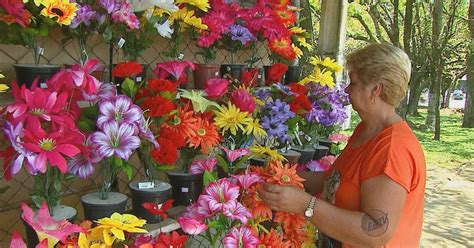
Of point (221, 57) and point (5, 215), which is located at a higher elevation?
point (221, 57)

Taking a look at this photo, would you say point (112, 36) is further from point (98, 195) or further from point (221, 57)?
point (221, 57)

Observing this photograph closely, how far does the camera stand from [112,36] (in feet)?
4.53

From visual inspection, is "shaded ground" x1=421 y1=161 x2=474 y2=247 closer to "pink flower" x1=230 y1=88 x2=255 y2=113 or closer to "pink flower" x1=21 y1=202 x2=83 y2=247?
"pink flower" x1=230 y1=88 x2=255 y2=113

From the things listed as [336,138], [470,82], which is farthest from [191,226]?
[470,82]

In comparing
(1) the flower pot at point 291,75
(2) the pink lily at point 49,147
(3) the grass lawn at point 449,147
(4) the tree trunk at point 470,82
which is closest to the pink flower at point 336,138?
(1) the flower pot at point 291,75

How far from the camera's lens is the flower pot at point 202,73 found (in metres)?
1.83

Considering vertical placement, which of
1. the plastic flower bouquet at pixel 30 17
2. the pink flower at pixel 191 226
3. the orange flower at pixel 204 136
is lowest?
the pink flower at pixel 191 226

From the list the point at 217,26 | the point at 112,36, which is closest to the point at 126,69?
the point at 112,36

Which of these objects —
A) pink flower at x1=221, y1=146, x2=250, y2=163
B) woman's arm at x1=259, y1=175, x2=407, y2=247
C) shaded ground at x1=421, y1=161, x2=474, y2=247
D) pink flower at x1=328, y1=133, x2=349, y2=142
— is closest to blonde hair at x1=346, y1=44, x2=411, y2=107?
woman's arm at x1=259, y1=175, x2=407, y2=247

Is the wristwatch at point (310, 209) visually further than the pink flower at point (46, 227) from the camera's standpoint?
Yes

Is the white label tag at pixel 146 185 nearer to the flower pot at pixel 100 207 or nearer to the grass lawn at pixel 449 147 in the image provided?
the flower pot at pixel 100 207

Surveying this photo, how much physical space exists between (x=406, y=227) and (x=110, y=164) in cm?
82

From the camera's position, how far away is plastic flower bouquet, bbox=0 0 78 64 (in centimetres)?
115

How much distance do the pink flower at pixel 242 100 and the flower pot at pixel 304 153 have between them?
0.51m
